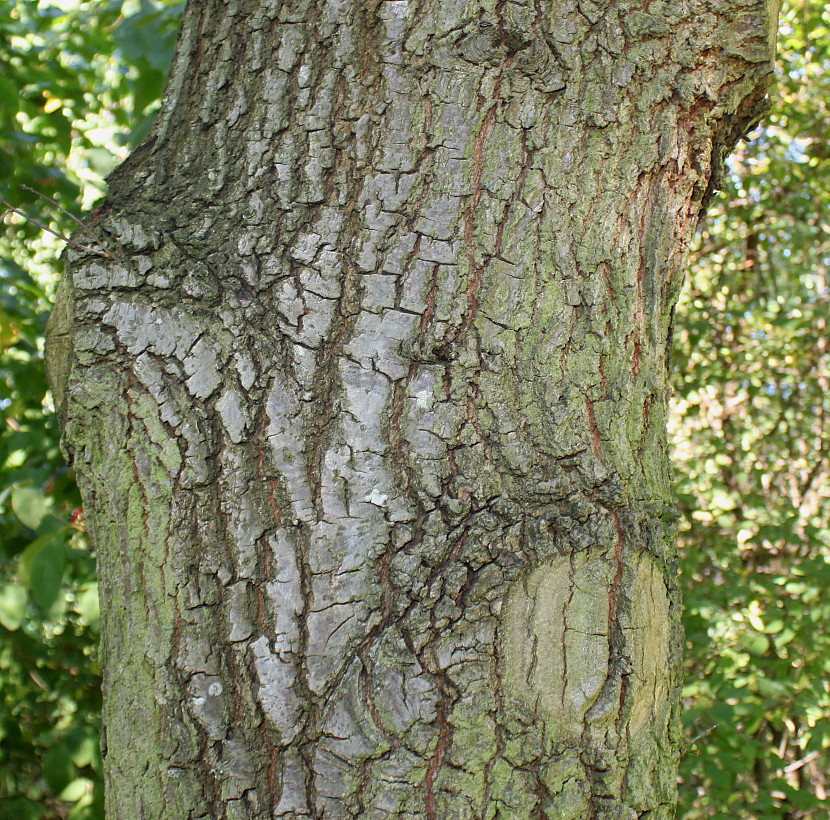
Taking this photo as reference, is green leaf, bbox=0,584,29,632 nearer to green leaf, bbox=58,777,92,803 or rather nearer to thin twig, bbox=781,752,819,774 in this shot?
green leaf, bbox=58,777,92,803

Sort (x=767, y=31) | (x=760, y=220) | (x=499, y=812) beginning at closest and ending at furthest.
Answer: (x=499, y=812) < (x=767, y=31) < (x=760, y=220)

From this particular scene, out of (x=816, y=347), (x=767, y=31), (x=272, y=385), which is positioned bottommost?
(x=272, y=385)

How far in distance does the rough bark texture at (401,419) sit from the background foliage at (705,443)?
347mm

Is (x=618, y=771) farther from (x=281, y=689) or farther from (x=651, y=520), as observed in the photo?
(x=281, y=689)

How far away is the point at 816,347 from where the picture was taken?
148 inches

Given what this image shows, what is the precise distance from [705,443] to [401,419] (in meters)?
3.16

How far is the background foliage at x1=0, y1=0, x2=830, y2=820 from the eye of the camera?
2.07m

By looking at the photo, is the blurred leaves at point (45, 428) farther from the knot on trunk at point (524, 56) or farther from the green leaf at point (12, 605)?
the knot on trunk at point (524, 56)

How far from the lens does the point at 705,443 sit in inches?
146

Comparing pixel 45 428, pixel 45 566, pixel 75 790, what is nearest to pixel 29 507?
pixel 45 566

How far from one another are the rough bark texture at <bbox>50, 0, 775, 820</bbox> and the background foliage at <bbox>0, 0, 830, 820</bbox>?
1.14 feet

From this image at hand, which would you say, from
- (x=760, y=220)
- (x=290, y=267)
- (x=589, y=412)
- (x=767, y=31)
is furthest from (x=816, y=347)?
(x=290, y=267)

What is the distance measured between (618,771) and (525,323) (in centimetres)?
60

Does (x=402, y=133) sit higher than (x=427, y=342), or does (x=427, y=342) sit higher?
(x=402, y=133)
